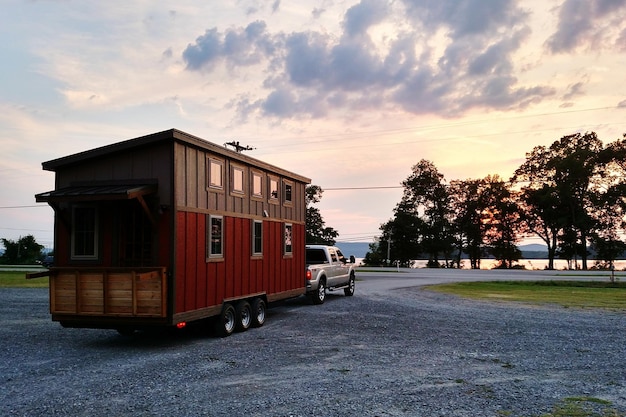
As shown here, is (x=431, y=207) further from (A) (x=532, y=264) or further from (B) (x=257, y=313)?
(B) (x=257, y=313)

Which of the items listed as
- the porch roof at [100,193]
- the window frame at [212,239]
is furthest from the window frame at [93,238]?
the window frame at [212,239]

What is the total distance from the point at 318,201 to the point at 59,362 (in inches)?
2020

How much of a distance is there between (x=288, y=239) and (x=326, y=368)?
7.39 meters

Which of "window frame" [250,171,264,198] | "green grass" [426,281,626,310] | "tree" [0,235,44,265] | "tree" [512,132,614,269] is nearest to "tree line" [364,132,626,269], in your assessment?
"tree" [512,132,614,269]

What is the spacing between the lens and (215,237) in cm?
1161

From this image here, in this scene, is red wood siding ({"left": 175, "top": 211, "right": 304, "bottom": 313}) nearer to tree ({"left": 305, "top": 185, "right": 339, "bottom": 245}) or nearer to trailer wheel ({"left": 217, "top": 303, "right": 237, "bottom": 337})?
trailer wheel ({"left": 217, "top": 303, "right": 237, "bottom": 337})

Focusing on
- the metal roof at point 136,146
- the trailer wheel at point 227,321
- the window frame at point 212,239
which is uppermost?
the metal roof at point 136,146

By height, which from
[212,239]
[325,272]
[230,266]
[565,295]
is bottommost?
[565,295]

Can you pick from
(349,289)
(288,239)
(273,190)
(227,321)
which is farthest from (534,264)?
(227,321)

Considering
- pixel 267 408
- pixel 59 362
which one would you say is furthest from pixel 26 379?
pixel 267 408

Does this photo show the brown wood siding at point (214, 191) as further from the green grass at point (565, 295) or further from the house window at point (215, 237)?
the green grass at point (565, 295)

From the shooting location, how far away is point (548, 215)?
5634 cm

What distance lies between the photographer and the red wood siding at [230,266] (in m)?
10.4

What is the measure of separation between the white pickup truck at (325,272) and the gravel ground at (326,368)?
2.66 metres
